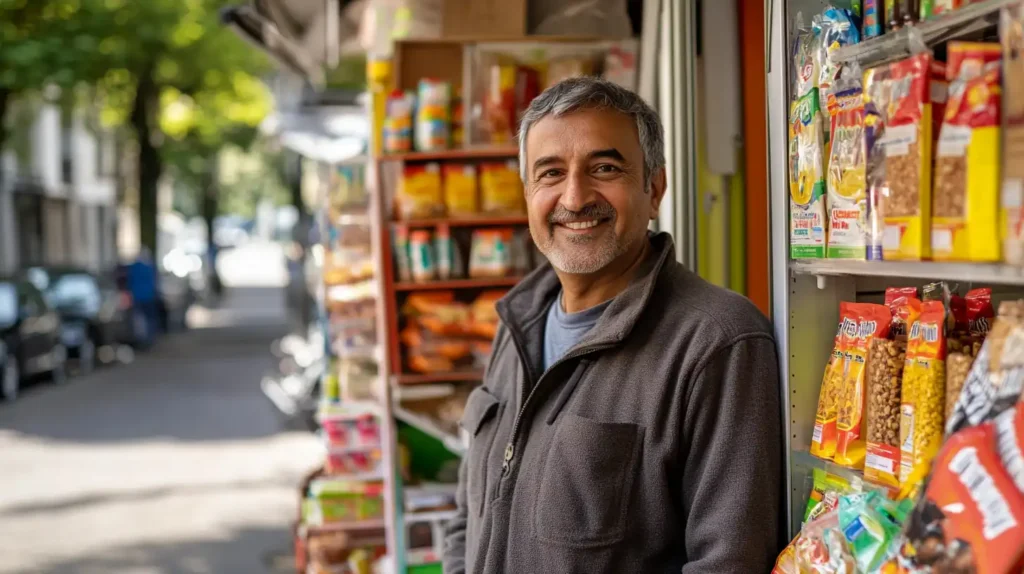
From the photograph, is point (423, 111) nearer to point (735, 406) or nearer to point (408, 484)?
point (408, 484)

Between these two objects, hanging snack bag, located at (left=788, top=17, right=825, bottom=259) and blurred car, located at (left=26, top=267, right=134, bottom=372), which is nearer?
hanging snack bag, located at (left=788, top=17, right=825, bottom=259)

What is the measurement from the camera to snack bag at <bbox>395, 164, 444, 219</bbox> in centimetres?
516

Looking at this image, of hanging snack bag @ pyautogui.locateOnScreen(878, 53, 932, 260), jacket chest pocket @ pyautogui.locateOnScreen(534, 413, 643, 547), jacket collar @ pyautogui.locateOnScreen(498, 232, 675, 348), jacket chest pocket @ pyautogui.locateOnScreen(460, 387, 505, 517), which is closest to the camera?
hanging snack bag @ pyautogui.locateOnScreen(878, 53, 932, 260)

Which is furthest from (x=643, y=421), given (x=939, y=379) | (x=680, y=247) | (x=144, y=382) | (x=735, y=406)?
(x=144, y=382)

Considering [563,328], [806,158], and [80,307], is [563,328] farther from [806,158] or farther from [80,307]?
[80,307]

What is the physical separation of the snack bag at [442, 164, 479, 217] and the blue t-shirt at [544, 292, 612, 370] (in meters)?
2.53

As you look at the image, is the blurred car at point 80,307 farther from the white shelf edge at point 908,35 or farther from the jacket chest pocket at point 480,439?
the white shelf edge at point 908,35

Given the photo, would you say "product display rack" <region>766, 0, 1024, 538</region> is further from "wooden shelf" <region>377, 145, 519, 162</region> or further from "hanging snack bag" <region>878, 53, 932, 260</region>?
"wooden shelf" <region>377, 145, 519, 162</region>

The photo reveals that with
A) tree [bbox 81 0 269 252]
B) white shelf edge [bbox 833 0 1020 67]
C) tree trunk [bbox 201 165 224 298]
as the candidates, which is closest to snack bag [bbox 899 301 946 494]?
white shelf edge [bbox 833 0 1020 67]

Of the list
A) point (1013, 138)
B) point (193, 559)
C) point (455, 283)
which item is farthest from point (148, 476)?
point (1013, 138)

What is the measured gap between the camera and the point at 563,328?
261cm

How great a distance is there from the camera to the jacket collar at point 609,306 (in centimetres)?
230

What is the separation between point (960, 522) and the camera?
5.56 ft

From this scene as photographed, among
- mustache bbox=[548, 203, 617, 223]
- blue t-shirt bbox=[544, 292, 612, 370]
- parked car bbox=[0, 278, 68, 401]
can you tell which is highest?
mustache bbox=[548, 203, 617, 223]
